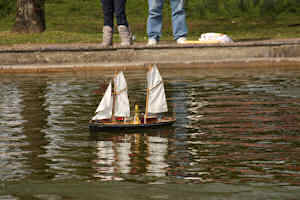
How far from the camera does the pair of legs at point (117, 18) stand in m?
20.1

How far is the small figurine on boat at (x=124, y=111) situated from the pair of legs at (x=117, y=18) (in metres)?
8.51

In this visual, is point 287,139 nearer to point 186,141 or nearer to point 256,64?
point 186,141

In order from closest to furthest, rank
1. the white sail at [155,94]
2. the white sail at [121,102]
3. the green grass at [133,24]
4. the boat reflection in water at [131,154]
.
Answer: the boat reflection in water at [131,154], the white sail at [121,102], the white sail at [155,94], the green grass at [133,24]

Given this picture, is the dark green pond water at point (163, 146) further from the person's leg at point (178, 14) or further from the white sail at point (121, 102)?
the person's leg at point (178, 14)

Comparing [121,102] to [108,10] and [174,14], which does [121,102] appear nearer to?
[108,10]

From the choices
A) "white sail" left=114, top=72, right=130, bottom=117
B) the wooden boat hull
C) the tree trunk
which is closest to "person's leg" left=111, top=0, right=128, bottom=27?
the tree trunk

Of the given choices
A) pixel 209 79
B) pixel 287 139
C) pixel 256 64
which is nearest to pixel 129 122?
pixel 287 139

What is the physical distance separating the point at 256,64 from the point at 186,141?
10615 millimetres

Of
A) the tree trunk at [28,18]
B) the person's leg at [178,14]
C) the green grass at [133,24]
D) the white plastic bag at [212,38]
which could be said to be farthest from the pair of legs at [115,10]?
the tree trunk at [28,18]

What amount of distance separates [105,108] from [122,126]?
43 centimetres

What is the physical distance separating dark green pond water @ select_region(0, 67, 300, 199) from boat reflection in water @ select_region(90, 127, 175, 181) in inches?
0.5

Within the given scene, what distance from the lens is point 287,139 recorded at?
9.88m

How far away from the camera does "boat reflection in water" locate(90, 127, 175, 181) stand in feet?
26.6

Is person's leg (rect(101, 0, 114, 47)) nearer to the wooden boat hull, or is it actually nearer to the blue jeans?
the blue jeans
